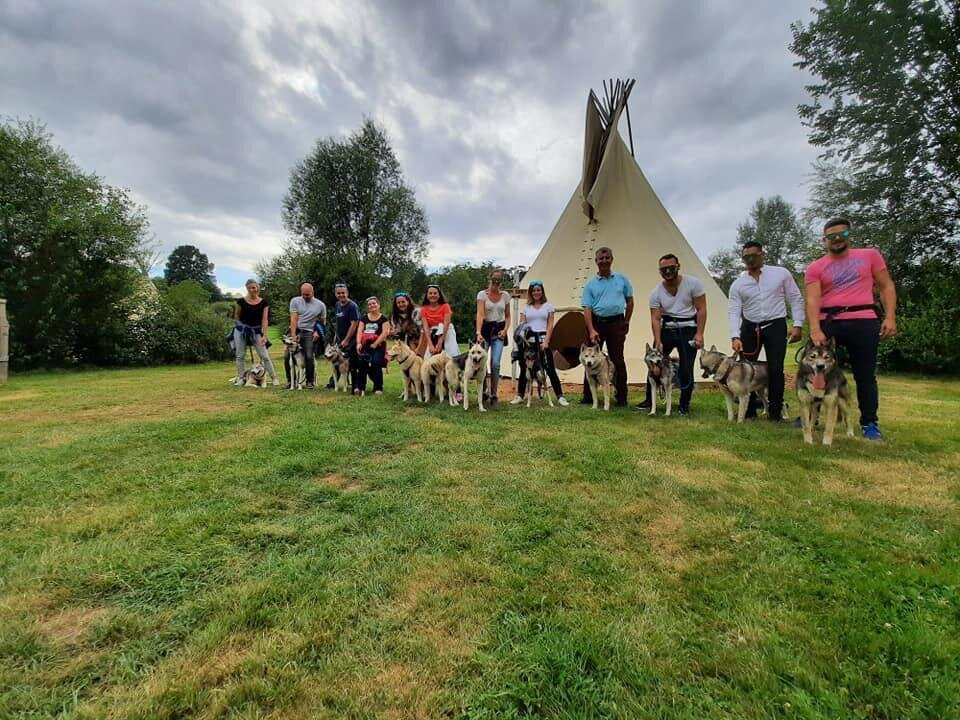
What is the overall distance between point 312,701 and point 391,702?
24 cm

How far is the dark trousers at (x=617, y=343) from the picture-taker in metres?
5.75

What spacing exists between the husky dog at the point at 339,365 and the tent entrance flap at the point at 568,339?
13.6 feet

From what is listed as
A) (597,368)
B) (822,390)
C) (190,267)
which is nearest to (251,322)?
(597,368)

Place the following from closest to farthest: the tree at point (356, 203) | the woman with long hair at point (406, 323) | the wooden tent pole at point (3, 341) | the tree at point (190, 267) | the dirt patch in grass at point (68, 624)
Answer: the dirt patch in grass at point (68, 624)
the woman with long hair at point (406, 323)
the wooden tent pole at point (3, 341)
the tree at point (356, 203)
the tree at point (190, 267)

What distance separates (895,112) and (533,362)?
14.0 meters

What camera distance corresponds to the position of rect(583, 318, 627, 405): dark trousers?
575 centimetres

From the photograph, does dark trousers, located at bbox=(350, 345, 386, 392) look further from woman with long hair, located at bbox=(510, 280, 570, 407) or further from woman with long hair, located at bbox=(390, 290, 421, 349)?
woman with long hair, located at bbox=(510, 280, 570, 407)

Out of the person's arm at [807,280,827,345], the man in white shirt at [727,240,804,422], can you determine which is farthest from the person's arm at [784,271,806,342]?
the person's arm at [807,280,827,345]

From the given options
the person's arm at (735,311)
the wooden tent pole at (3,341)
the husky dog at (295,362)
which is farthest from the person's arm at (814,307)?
the wooden tent pole at (3,341)

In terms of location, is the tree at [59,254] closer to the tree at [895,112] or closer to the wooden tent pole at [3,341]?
the wooden tent pole at [3,341]

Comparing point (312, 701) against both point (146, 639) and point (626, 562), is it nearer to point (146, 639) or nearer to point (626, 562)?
point (146, 639)

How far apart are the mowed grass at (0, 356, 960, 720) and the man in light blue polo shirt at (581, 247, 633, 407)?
2118 mm

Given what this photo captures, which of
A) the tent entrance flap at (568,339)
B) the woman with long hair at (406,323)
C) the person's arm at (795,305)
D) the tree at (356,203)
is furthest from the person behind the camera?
the tree at (356,203)

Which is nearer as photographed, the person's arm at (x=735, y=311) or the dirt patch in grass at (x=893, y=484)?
the dirt patch in grass at (x=893, y=484)
